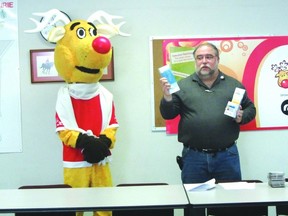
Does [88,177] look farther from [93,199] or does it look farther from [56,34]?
[56,34]

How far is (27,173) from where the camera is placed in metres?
3.28

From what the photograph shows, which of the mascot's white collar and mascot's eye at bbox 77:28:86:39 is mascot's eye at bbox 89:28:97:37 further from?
the mascot's white collar

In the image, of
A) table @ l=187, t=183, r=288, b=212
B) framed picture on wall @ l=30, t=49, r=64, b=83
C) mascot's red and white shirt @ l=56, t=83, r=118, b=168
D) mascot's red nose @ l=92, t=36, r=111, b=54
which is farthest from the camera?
framed picture on wall @ l=30, t=49, r=64, b=83

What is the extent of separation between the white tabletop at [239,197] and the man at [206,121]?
20.8 inches

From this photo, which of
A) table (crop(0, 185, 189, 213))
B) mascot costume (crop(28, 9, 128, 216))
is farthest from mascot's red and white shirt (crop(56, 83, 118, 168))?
table (crop(0, 185, 189, 213))

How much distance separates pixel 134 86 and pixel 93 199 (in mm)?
1480

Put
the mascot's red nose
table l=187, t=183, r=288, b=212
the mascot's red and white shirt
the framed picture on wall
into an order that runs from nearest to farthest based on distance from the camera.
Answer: table l=187, t=183, r=288, b=212 → the mascot's red nose → the mascot's red and white shirt → the framed picture on wall

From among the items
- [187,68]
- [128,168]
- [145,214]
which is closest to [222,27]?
[187,68]

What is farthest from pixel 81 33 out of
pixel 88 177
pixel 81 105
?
pixel 88 177

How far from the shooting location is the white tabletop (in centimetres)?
179

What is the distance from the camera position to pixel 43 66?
3213 millimetres

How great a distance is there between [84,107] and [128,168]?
0.85m

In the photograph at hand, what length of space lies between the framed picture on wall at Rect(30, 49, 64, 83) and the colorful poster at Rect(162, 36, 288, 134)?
109 centimetres

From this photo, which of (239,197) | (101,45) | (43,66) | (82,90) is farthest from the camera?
(43,66)
